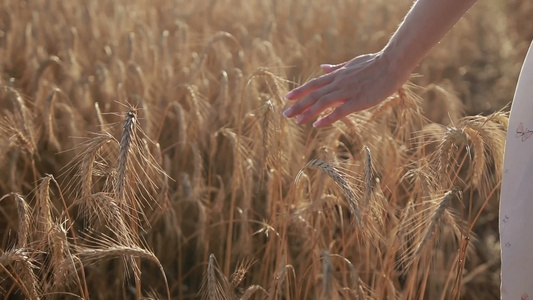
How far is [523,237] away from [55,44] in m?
2.88

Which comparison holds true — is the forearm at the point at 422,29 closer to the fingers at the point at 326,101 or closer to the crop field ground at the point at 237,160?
the fingers at the point at 326,101

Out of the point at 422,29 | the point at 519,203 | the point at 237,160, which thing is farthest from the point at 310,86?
the point at 237,160

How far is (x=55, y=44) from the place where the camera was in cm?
341

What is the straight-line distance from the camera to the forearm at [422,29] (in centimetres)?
105

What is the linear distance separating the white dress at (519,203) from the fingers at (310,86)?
0.97 ft

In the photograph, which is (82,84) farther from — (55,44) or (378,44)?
(378,44)

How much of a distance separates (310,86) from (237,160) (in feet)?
1.92

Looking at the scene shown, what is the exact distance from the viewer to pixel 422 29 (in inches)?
42.4

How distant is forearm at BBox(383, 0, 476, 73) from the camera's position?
105cm

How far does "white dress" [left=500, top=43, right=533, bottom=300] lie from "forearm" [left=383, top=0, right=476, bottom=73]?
0.14m

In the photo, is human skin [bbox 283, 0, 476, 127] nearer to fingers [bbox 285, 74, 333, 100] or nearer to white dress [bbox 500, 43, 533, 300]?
fingers [bbox 285, 74, 333, 100]

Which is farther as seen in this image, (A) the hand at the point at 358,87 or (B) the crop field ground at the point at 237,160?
(B) the crop field ground at the point at 237,160

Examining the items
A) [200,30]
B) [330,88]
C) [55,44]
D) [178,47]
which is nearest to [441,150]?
[330,88]

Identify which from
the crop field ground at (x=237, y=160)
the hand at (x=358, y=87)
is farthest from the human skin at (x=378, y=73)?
the crop field ground at (x=237, y=160)
